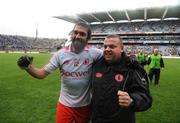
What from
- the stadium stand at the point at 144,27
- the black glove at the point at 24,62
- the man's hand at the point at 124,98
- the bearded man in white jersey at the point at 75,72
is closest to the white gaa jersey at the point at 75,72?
the bearded man in white jersey at the point at 75,72

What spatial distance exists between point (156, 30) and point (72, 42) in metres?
77.0

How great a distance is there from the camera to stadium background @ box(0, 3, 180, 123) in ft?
23.8

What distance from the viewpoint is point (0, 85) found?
38.8 ft

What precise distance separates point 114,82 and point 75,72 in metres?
0.86

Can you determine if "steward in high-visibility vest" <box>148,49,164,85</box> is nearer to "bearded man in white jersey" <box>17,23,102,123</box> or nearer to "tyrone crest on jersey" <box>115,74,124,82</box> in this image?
"bearded man in white jersey" <box>17,23,102,123</box>

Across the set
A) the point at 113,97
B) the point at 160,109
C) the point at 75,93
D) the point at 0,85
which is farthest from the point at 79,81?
the point at 0,85

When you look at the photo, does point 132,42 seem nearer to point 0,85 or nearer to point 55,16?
point 55,16

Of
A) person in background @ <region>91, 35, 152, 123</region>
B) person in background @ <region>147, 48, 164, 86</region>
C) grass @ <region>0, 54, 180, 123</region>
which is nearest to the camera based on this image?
person in background @ <region>91, 35, 152, 123</region>

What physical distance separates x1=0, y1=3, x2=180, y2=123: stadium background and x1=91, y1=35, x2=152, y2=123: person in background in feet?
12.4

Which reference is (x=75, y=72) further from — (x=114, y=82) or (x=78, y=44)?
(x=114, y=82)

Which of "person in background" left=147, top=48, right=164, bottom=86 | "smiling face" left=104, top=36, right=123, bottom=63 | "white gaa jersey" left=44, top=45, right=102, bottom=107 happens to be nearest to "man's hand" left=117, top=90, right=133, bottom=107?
"smiling face" left=104, top=36, right=123, bottom=63

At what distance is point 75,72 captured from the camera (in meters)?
3.63

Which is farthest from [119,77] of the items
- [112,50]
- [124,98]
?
[124,98]

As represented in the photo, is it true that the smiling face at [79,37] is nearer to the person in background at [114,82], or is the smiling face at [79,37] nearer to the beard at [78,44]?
the beard at [78,44]
